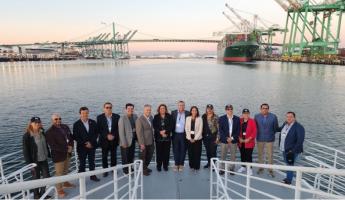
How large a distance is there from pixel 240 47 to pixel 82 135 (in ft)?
325

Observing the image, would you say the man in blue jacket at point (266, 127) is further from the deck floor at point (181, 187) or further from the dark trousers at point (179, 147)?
the dark trousers at point (179, 147)

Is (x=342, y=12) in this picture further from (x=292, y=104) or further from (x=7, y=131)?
(x=7, y=131)

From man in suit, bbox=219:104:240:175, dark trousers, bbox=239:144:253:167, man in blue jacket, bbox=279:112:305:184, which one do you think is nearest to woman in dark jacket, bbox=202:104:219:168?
man in suit, bbox=219:104:240:175

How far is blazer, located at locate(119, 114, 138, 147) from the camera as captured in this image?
225 inches

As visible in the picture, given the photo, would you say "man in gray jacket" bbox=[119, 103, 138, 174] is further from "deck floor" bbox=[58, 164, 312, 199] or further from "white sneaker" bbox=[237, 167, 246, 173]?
"white sneaker" bbox=[237, 167, 246, 173]

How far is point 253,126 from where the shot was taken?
6023 millimetres

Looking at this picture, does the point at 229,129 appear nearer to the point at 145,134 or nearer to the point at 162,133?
the point at 162,133

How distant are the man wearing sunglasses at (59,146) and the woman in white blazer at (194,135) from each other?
2468mm

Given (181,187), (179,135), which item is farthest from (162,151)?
(181,187)

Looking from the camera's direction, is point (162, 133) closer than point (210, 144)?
Yes

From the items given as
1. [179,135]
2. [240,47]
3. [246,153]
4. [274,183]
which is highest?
[240,47]

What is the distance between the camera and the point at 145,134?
5855 mm

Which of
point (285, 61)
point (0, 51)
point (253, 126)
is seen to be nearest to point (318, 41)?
point (285, 61)

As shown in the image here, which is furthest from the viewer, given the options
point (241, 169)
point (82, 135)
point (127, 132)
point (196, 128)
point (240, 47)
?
point (240, 47)
